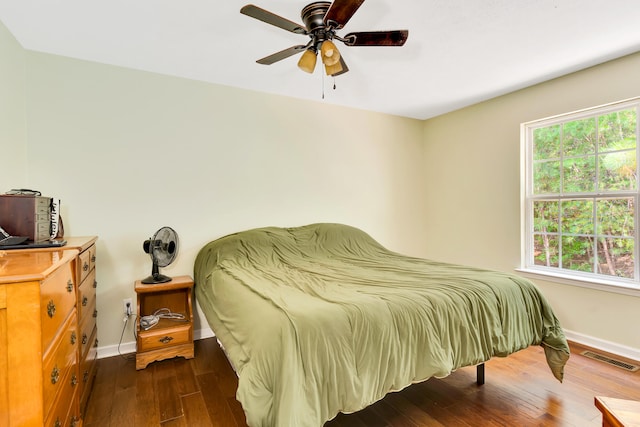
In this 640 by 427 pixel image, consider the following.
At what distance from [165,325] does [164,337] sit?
0.40 feet

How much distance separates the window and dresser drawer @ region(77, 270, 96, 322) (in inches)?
153

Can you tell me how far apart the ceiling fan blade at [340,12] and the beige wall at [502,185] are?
252cm

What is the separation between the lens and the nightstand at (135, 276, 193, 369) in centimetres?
248

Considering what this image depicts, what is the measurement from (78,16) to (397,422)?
10.4 ft

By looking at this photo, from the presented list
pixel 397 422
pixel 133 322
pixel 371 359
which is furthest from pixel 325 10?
pixel 133 322

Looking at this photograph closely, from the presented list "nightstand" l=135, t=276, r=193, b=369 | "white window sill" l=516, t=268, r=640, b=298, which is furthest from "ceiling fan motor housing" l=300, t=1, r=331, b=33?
"white window sill" l=516, t=268, r=640, b=298

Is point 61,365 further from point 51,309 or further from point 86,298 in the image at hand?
point 86,298

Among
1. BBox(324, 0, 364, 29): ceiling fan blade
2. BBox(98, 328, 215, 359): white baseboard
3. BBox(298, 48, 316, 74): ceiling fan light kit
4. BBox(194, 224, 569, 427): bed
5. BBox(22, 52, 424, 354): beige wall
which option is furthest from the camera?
BBox(98, 328, 215, 359): white baseboard

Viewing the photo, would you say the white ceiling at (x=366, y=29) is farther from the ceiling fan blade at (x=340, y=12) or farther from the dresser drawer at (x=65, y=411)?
the dresser drawer at (x=65, y=411)

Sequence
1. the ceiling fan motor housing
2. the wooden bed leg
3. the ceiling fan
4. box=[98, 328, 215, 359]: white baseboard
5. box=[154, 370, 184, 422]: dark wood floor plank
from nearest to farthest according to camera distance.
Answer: the ceiling fan, the ceiling fan motor housing, box=[154, 370, 184, 422]: dark wood floor plank, the wooden bed leg, box=[98, 328, 215, 359]: white baseboard

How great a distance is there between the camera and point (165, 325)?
2.64 metres

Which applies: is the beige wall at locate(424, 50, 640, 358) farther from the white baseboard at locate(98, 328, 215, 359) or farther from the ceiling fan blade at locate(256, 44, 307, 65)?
the white baseboard at locate(98, 328, 215, 359)

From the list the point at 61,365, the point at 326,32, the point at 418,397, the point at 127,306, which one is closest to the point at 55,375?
the point at 61,365

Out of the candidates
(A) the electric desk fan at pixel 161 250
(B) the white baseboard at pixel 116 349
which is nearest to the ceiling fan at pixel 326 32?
(A) the electric desk fan at pixel 161 250
